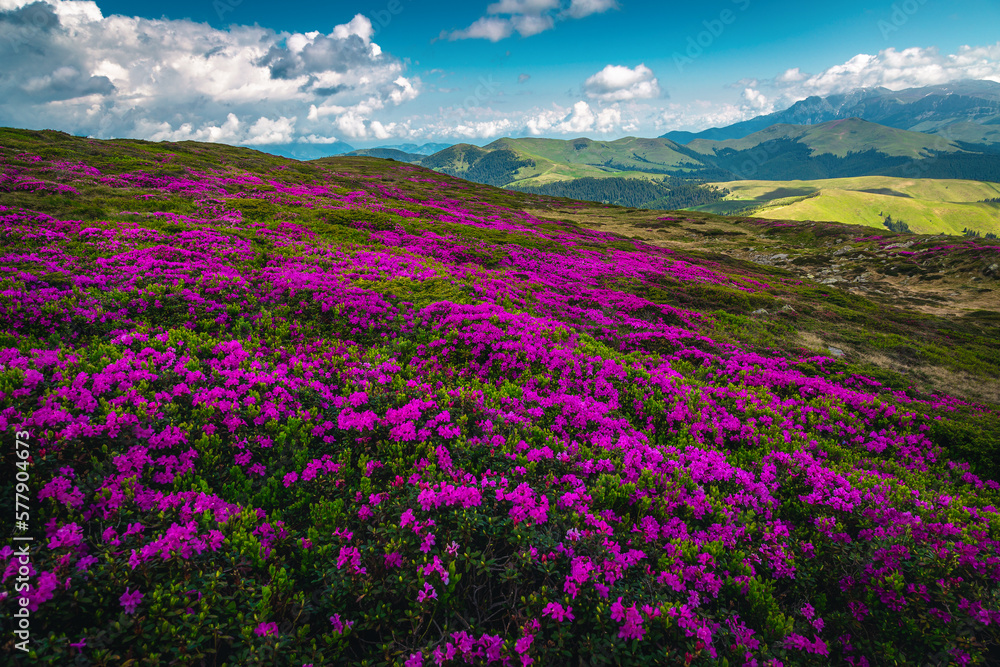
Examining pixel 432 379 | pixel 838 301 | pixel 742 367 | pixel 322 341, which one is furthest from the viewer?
pixel 838 301

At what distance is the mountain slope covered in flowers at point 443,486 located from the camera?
531 cm

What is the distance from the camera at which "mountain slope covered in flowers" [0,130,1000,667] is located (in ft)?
17.4

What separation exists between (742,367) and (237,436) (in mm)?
18874

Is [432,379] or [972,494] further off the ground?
[432,379]

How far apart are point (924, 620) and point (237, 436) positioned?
13.0 m

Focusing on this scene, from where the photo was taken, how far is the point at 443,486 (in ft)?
24.2

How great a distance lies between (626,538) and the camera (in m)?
7.25

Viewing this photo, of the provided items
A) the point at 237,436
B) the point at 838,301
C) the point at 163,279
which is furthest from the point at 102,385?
the point at 838,301

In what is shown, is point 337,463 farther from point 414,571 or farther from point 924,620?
point 924,620

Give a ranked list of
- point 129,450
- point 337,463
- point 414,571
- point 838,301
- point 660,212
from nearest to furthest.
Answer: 1. point 414,571
2. point 129,450
3. point 337,463
4. point 838,301
5. point 660,212

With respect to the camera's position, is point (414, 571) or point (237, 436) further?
point (237, 436)

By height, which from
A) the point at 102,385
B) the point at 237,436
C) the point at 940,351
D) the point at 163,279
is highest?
the point at 163,279

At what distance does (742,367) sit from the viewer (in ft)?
56.0

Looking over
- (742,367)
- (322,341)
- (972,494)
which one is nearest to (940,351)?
(742,367)
